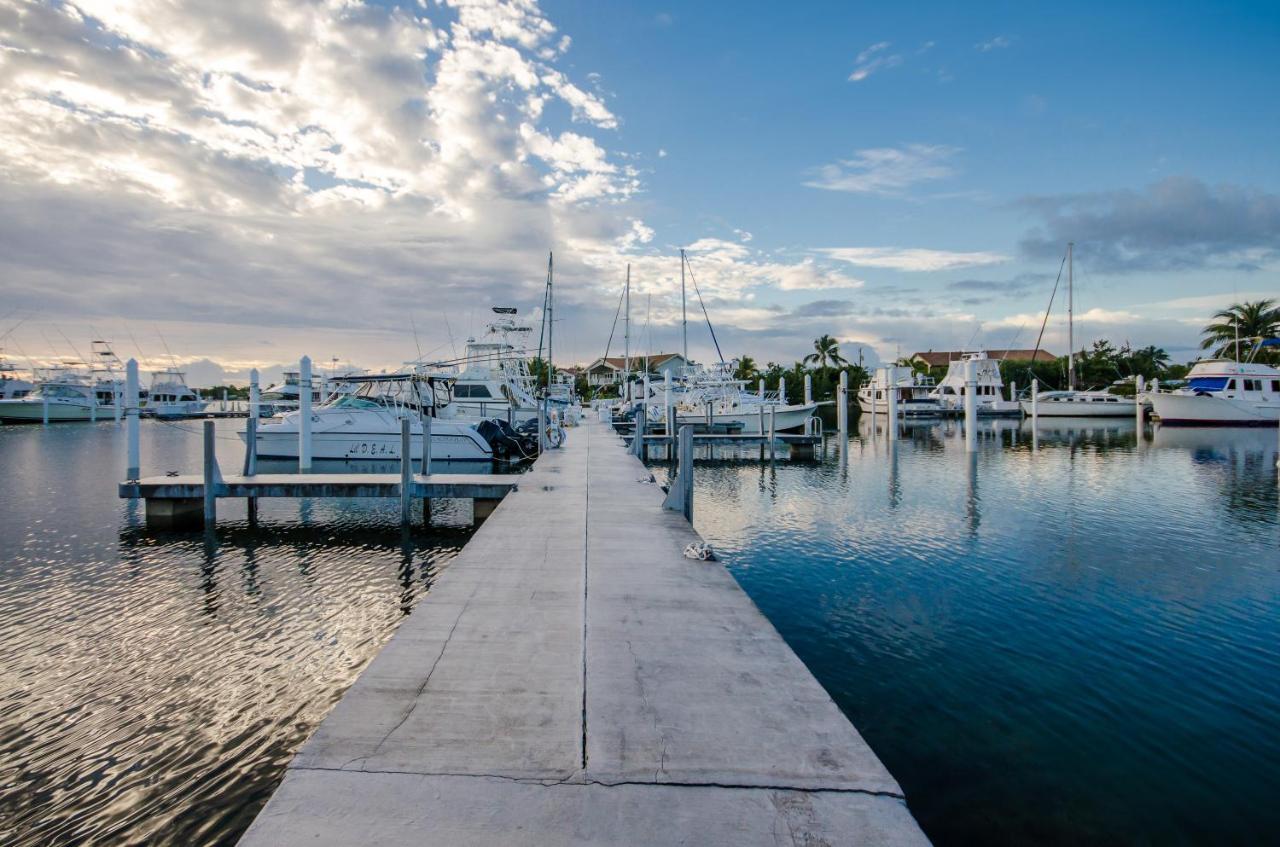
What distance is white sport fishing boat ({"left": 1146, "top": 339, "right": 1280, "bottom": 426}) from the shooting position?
1969 inches

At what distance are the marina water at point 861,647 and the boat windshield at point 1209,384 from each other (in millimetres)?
42845

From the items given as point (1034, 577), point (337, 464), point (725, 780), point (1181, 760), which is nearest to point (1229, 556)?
point (1034, 577)

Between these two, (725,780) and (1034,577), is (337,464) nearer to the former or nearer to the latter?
(1034,577)

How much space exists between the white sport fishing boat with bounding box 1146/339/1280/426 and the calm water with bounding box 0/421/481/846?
5829cm

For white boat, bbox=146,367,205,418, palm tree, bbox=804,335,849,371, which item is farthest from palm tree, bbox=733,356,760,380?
white boat, bbox=146,367,205,418

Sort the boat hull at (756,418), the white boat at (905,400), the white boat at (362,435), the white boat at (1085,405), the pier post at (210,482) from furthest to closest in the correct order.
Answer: the white boat at (905,400) < the white boat at (1085,405) < the boat hull at (756,418) < the white boat at (362,435) < the pier post at (210,482)

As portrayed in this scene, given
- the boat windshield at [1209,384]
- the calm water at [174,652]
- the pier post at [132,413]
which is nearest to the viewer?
the calm water at [174,652]

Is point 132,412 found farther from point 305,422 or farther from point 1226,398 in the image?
point 1226,398

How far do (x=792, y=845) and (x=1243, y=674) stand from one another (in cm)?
759

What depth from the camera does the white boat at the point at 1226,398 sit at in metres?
50.0

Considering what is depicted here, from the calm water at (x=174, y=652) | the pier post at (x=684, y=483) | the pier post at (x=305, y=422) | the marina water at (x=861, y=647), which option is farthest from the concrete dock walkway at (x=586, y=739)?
the pier post at (x=305, y=422)

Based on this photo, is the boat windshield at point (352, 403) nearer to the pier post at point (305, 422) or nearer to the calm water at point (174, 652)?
the pier post at point (305, 422)

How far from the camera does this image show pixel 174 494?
47.7 ft

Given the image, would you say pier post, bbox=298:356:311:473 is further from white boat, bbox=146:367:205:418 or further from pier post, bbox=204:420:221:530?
white boat, bbox=146:367:205:418
